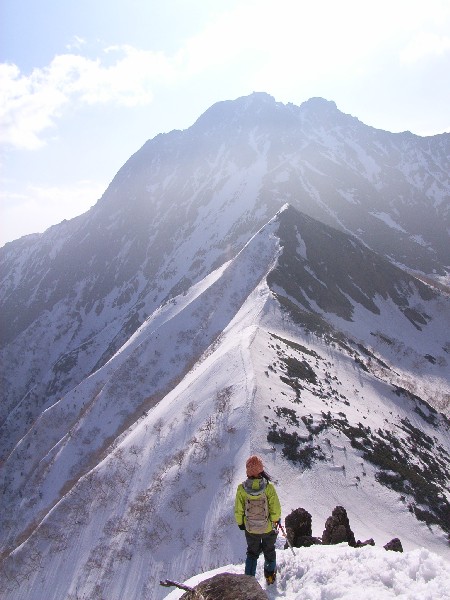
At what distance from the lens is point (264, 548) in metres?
10.6

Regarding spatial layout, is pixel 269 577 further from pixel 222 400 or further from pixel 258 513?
pixel 222 400

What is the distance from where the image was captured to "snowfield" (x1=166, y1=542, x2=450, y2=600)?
837cm

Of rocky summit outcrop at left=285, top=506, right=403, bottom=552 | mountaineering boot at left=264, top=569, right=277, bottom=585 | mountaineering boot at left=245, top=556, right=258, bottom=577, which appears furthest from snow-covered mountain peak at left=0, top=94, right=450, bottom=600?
mountaineering boot at left=264, top=569, right=277, bottom=585

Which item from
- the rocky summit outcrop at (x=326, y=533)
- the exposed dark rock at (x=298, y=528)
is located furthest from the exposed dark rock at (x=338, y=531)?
the exposed dark rock at (x=298, y=528)

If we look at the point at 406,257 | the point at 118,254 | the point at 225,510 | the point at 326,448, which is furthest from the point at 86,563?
the point at 118,254

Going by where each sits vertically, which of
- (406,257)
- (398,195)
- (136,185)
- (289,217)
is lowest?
(406,257)

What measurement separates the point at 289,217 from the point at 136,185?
13255 centimetres

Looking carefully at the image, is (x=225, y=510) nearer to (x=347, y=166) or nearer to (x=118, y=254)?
(x=118, y=254)

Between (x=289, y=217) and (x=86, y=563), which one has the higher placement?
(x=289, y=217)

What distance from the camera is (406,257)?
12875 centimetres

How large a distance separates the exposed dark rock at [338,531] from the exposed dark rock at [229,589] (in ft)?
19.1

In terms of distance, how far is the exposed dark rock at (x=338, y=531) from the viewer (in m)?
14.2

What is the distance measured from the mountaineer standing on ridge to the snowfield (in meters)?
0.67

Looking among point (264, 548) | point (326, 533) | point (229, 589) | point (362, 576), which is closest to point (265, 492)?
point (264, 548)
